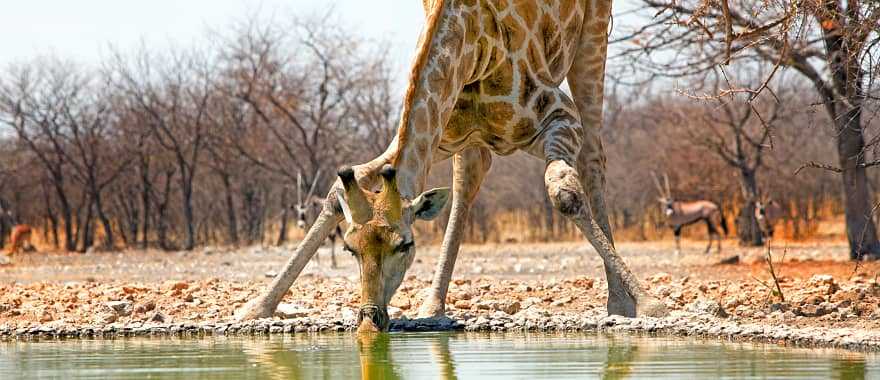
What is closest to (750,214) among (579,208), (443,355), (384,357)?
(579,208)

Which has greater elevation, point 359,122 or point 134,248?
point 359,122

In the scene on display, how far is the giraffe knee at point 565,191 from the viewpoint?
9.84 meters

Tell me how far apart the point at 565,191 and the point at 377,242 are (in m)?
2.07

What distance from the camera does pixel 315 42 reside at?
4112cm

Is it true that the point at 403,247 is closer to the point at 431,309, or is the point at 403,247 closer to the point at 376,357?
the point at 376,357

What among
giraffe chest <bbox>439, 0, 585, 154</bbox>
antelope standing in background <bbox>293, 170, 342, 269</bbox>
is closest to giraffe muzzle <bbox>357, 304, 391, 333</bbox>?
giraffe chest <bbox>439, 0, 585, 154</bbox>

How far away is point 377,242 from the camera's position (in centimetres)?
828

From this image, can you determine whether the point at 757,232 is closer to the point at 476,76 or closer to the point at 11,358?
the point at 476,76

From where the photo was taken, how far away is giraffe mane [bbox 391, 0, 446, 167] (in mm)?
9102

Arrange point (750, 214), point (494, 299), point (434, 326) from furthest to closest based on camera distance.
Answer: point (750, 214), point (494, 299), point (434, 326)

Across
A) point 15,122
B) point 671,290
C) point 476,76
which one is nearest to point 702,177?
point 15,122

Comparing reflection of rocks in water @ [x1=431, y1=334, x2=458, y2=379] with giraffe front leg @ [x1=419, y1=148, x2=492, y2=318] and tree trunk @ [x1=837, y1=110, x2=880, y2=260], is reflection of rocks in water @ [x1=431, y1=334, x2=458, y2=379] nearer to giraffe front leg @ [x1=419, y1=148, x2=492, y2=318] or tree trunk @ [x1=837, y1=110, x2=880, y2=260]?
giraffe front leg @ [x1=419, y1=148, x2=492, y2=318]

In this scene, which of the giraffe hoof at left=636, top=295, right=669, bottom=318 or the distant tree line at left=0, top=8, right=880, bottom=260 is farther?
the distant tree line at left=0, top=8, right=880, bottom=260

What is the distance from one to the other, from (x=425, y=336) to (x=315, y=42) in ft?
106
